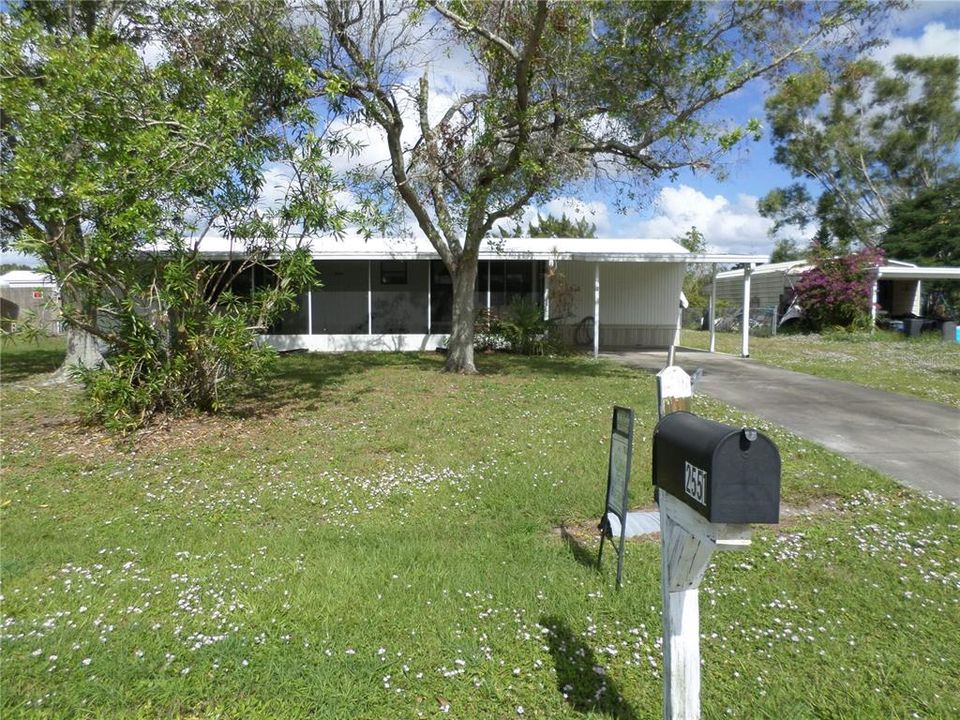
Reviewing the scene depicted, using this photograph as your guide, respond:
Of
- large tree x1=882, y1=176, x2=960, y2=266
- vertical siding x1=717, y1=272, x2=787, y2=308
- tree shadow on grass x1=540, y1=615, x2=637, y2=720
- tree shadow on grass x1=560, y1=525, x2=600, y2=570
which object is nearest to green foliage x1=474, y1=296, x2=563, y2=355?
tree shadow on grass x1=560, y1=525, x2=600, y2=570

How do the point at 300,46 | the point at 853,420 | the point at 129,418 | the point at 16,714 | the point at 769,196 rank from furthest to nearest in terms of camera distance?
the point at 769,196 → the point at 300,46 → the point at 853,420 → the point at 129,418 → the point at 16,714

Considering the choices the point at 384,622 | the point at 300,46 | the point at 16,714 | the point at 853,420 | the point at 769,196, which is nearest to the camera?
the point at 16,714

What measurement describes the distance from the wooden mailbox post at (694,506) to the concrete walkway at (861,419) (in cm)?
446

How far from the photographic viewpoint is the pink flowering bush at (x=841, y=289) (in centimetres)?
2309

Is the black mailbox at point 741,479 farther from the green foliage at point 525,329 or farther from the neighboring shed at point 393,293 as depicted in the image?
the neighboring shed at point 393,293

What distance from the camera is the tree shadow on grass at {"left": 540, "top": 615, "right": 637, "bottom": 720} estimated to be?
2674 millimetres

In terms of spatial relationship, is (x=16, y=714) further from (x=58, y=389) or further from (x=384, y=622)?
(x=58, y=389)

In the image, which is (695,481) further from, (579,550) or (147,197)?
(147,197)

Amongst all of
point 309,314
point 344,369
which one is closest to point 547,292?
point 344,369

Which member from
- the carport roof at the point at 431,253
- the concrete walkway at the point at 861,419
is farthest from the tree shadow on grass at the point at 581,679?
the carport roof at the point at 431,253

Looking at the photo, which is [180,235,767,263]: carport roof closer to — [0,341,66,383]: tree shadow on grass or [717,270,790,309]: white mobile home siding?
[0,341,66,383]: tree shadow on grass

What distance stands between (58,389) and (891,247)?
121 ft

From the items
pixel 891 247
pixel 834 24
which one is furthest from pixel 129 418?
pixel 891 247

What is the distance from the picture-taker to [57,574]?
12.9 ft
